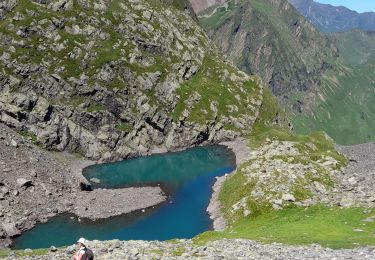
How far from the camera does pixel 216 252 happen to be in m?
47.0

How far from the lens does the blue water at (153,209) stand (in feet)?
320

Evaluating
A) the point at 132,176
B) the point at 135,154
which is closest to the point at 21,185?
the point at 132,176

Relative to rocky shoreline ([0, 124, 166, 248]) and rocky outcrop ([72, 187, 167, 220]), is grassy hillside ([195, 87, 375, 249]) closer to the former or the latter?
rocky outcrop ([72, 187, 167, 220])

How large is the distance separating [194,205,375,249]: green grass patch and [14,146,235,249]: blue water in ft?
68.9

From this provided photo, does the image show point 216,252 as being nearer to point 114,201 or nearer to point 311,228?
point 311,228

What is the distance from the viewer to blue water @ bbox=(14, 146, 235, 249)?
3844 inches

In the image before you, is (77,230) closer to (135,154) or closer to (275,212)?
(275,212)

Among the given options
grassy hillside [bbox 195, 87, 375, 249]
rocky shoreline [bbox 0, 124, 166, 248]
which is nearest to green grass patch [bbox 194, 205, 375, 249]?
grassy hillside [bbox 195, 87, 375, 249]

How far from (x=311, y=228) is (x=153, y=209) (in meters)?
54.9

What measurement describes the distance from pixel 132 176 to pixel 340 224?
9762cm

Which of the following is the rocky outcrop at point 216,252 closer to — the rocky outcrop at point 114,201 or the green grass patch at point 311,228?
the green grass patch at point 311,228

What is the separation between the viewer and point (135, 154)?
628 feet

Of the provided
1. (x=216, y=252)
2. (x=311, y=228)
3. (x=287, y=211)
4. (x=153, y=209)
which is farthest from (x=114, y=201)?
(x=216, y=252)

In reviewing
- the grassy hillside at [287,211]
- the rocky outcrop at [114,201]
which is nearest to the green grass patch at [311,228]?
the grassy hillside at [287,211]
